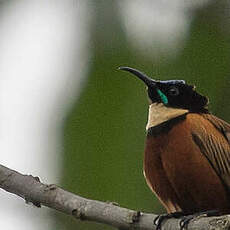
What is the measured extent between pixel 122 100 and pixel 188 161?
19.6 inches

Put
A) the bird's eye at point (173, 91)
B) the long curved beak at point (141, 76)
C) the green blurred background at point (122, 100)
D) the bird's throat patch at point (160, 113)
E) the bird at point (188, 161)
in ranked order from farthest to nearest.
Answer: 1. the bird's eye at point (173, 91)
2. the bird's throat patch at point (160, 113)
3. the bird at point (188, 161)
4. the long curved beak at point (141, 76)
5. the green blurred background at point (122, 100)

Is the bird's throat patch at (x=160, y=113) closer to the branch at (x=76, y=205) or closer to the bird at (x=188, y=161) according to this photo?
the bird at (x=188, y=161)

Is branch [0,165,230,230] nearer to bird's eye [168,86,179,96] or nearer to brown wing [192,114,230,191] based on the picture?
brown wing [192,114,230,191]

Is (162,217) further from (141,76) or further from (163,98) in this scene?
(163,98)

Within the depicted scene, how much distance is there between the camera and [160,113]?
289cm

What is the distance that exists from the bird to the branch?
0.49m

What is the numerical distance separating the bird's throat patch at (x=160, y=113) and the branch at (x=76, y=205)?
703 millimetres

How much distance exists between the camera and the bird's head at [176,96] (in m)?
2.88

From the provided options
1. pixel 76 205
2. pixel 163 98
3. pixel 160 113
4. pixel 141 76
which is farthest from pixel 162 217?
pixel 163 98

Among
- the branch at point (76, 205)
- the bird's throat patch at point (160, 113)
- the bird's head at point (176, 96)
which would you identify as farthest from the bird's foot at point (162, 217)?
the bird's head at point (176, 96)

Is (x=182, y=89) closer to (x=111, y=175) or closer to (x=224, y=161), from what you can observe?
(x=224, y=161)

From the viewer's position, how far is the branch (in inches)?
80.9

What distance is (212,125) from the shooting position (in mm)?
2803

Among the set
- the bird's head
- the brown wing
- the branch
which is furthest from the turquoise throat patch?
the branch
